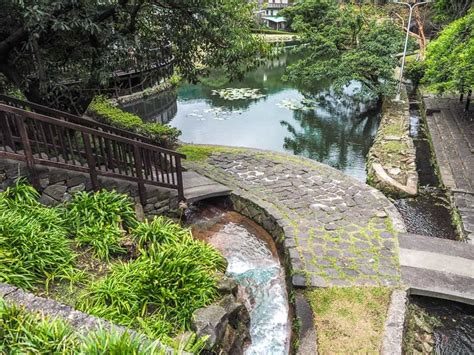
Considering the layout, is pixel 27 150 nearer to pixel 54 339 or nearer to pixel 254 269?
pixel 54 339

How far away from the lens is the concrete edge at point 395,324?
413cm

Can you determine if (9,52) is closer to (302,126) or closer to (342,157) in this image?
(342,157)

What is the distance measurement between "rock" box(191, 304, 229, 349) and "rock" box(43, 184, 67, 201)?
326 centimetres

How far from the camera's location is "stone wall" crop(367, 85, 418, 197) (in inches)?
349

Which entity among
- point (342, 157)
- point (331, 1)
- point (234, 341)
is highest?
point (331, 1)

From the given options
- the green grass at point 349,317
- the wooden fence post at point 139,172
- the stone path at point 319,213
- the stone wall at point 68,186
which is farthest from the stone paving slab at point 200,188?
the green grass at point 349,317

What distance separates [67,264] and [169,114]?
14.0 metres

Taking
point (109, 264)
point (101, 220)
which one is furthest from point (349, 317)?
point (101, 220)

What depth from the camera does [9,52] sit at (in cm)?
663

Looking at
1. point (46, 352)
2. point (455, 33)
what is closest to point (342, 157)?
point (455, 33)

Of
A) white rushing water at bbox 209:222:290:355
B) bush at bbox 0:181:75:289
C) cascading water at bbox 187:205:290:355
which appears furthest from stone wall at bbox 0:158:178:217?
white rushing water at bbox 209:222:290:355

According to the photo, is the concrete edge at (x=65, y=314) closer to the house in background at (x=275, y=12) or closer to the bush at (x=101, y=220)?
the bush at (x=101, y=220)

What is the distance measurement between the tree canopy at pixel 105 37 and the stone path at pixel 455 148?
5.62m

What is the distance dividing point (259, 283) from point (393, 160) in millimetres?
6537
